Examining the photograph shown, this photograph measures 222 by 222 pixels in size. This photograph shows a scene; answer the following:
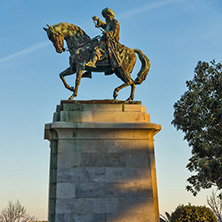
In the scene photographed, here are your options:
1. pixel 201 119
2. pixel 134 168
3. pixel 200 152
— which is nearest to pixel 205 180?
pixel 200 152

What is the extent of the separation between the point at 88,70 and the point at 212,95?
41.7 feet

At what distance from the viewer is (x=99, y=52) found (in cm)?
1430

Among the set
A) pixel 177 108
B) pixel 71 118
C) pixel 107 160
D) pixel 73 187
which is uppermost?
pixel 177 108

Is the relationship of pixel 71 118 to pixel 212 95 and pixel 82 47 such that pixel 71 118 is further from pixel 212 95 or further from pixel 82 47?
pixel 212 95

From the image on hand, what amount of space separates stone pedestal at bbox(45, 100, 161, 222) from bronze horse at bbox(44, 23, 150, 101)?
1.86 meters

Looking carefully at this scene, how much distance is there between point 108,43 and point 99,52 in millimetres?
555

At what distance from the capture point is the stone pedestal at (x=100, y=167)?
12.1 meters

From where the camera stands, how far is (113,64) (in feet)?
47.1

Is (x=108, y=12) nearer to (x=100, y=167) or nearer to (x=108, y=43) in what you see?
(x=108, y=43)

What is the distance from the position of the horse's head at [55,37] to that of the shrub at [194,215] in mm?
14671

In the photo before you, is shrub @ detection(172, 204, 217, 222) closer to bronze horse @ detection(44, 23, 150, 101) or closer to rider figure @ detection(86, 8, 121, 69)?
bronze horse @ detection(44, 23, 150, 101)

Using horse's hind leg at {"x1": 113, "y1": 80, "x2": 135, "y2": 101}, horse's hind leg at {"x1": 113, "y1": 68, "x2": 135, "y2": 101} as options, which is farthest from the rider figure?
horse's hind leg at {"x1": 113, "y1": 80, "x2": 135, "y2": 101}

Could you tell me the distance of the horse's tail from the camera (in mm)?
14844

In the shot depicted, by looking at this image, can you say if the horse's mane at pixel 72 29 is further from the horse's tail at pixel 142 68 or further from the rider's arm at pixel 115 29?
the horse's tail at pixel 142 68
